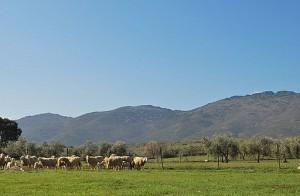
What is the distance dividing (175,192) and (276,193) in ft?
21.7

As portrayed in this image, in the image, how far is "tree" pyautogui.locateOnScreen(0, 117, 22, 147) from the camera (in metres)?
150

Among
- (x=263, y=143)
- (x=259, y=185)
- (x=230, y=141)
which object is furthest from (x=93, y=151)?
(x=259, y=185)

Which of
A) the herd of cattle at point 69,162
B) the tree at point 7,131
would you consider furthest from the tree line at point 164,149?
the herd of cattle at point 69,162

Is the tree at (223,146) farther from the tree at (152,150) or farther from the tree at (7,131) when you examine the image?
the tree at (7,131)

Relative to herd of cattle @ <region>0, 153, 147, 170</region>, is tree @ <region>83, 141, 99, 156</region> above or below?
above

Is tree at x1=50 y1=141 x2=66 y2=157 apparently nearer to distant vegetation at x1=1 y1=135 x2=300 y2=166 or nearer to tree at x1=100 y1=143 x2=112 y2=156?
distant vegetation at x1=1 y1=135 x2=300 y2=166

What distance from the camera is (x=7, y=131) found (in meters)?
151

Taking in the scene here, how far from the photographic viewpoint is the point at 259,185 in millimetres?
38344

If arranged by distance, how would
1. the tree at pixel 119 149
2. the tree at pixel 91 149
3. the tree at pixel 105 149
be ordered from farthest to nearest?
the tree at pixel 91 149
the tree at pixel 105 149
the tree at pixel 119 149

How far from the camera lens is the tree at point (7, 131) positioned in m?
150

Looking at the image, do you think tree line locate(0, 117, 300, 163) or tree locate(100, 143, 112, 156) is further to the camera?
tree locate(100, 143, 112, 156)

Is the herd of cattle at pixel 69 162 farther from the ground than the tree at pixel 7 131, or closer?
closer

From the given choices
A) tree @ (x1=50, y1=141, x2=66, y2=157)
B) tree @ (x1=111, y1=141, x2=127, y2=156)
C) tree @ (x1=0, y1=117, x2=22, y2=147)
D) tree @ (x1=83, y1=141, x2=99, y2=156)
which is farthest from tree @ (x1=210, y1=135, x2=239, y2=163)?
tree @ (x1=0, y1=117, x2=22, y2=147)

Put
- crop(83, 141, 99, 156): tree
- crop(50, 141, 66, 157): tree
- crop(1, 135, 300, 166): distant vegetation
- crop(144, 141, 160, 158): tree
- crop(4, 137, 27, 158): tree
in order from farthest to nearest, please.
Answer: crop(83, 141, 99, 156): tree
crop(144, 141, 160, 158): tree
crop(50, 141, 66, 157): tree
crop(1, 135, 300, 166): distant vegetation
crop(4, 137, 27, 158): tree
